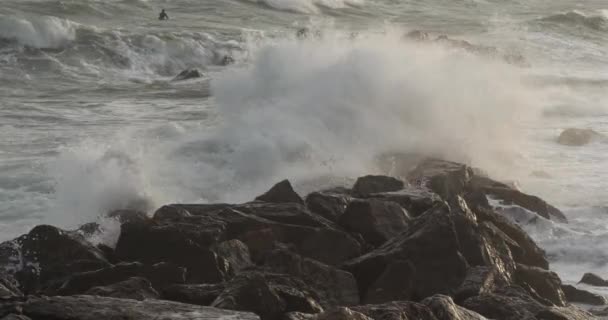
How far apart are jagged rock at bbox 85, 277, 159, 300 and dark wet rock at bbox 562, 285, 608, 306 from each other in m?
3.64

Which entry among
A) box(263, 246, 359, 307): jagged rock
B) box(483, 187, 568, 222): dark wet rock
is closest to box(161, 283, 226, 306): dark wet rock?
box(263, 246, 359, 307): jagged rock

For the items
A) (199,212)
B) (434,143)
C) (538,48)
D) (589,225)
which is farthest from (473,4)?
(199,212)

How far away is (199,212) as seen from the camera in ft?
28.7

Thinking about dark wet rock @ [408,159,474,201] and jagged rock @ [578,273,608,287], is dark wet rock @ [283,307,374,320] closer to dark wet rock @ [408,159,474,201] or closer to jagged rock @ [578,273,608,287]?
jagged rock @ [578,273,608,287]

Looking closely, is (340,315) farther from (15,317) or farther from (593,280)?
(593,280)

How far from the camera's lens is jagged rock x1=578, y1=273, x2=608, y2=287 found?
867 centimetres

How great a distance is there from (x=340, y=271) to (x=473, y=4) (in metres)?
33.7

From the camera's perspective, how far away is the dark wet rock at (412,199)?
910 cm

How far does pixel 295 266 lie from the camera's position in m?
7.17

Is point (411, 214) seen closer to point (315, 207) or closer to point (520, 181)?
point (315, 207)

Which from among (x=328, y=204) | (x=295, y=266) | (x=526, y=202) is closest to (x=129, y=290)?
(x=295, y=266)

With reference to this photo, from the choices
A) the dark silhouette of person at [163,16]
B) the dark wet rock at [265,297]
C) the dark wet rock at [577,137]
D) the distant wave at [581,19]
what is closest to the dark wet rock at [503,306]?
the dark wet rock at [265,297]

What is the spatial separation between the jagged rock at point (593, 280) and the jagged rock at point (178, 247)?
3371 mm

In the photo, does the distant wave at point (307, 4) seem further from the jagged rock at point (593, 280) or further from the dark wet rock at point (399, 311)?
the dark wet rock at point (399, 311)
